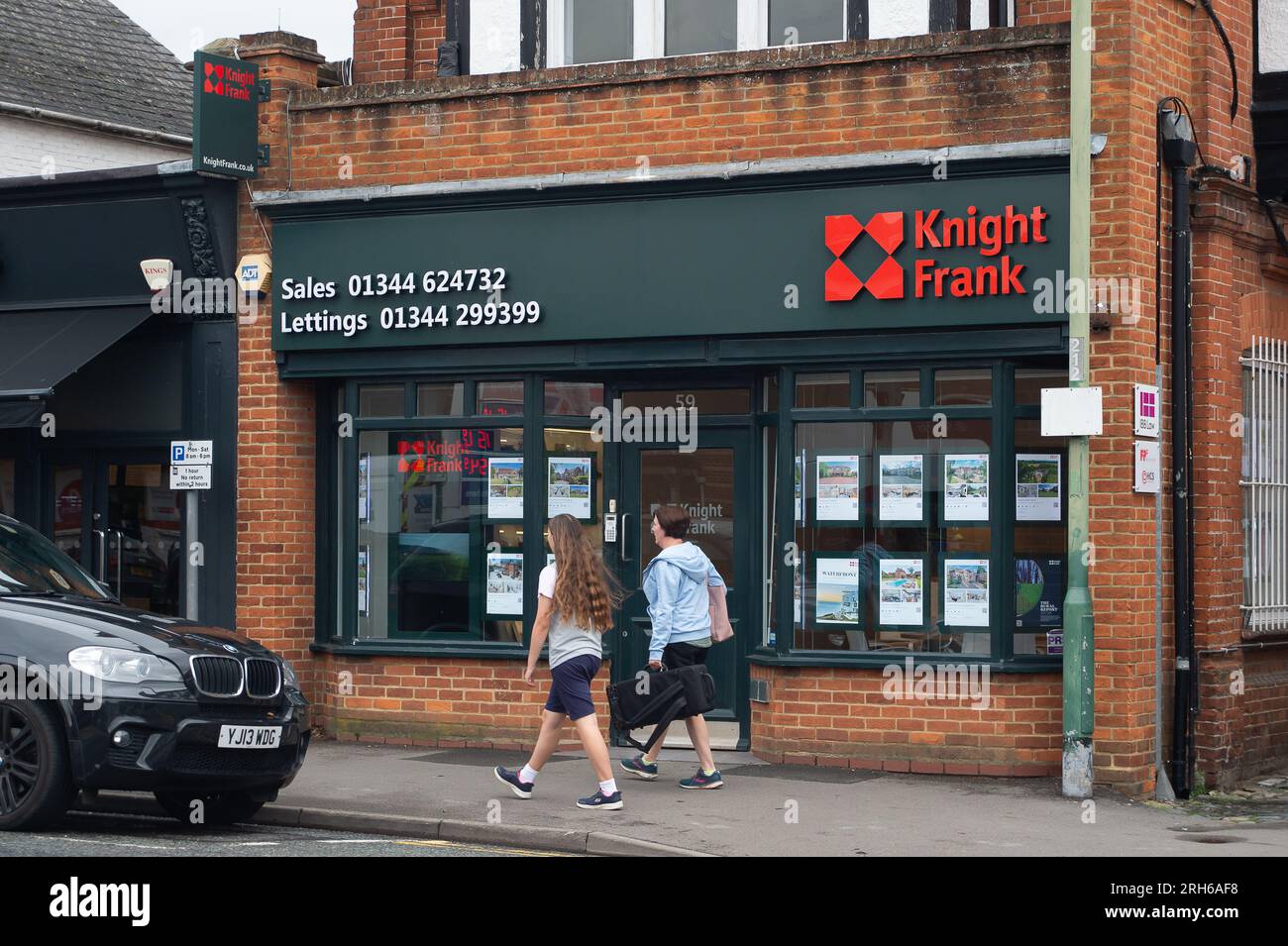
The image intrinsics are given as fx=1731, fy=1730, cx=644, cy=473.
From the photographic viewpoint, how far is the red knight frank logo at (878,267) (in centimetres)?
1195

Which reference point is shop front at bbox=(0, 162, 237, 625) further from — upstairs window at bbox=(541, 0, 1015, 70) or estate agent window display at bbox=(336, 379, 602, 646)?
upstairs window at bbox=(541, 0, 1015, 70)

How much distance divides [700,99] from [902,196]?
5.55 ft

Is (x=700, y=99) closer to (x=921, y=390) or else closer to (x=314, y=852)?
(x=921, y=390)

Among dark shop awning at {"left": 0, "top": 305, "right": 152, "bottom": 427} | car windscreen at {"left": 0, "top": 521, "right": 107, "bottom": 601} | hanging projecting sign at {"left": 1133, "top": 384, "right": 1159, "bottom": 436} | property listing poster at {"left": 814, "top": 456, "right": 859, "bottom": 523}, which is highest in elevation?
dark shop awning at {"left": 0, "top": 305, "right": 152, "bottom": 427}

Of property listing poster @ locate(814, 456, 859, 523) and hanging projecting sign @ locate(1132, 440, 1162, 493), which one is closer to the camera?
hanging projecting sign @ locate(1132, 440, 1162, 493)

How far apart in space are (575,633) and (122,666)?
2.63m

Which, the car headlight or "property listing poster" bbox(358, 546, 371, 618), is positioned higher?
"property listing poster" bbox(358, 546, 371, 618)

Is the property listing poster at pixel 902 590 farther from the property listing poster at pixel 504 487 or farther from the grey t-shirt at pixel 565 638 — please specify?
the property listing poster at pixel 504 487

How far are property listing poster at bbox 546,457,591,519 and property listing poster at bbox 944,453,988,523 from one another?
2.86m

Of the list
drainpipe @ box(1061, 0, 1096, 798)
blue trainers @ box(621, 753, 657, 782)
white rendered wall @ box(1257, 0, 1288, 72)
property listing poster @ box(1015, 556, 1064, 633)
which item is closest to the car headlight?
blue trainers @ box(621, 753, 657, 782)

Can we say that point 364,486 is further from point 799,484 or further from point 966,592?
point 966,592

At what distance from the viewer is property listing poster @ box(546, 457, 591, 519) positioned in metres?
13.3

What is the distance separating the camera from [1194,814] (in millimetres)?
11023

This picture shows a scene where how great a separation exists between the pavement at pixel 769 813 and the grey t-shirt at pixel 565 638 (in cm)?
92
